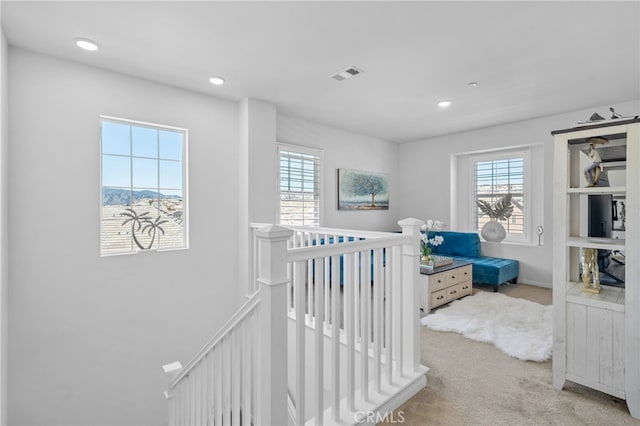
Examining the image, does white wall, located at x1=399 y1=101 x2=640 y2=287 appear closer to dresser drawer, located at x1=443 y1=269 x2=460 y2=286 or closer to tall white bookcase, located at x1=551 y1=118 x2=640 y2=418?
dresser drawer, located at x1=443 y1=269 x2=460 y2=286

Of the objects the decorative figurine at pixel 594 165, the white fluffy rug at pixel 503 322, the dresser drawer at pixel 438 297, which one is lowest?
the white fluffy rug at pixel 503 322

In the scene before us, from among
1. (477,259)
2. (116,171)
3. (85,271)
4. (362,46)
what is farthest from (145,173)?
(477,259)

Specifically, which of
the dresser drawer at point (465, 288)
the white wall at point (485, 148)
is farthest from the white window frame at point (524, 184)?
the dresser drawer at point (465, 288)

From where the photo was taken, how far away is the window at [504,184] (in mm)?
4953

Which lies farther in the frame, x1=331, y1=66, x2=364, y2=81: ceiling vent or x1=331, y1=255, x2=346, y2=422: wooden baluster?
x1=331, y1=66, x2=364, y2=81: ceiling vent

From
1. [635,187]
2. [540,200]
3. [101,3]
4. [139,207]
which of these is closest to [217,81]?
[101,3]

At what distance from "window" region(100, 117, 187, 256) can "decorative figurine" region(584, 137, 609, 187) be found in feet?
11.7

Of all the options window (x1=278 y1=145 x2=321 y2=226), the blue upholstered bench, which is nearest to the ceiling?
window (x1=278 y1=145 x2=321 y2=226)

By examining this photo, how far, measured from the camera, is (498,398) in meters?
2.04

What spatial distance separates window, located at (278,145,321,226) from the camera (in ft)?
14.7

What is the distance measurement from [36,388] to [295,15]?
3591mm

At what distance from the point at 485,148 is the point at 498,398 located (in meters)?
4.13

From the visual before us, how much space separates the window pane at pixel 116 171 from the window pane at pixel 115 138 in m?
0.07

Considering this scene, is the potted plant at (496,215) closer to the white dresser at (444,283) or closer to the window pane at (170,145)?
the white dresser at (444,283)
